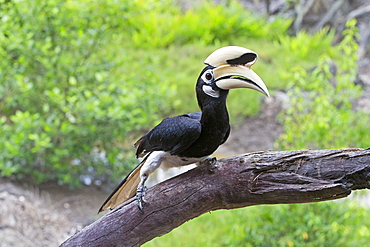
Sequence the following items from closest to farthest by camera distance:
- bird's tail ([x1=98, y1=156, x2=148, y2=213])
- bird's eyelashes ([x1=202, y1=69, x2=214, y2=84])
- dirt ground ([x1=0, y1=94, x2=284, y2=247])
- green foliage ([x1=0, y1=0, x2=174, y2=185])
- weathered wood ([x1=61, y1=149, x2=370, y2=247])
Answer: weathered wood ([x1=61, y1=149, x2=370, y2=247]) → bird's eyelashes ([x1=202, y1=69, x2=214, y2=84]) → bird's tail ([x1=98, y1=156, x2=148, y2=213]) → dirt ground ([x1=0, y1=94, x2=284, y2=247]) → green foliage ([x1=0, y1=0, x2=174, y2=185])

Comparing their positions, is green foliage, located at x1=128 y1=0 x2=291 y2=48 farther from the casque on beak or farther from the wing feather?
the casque on beak

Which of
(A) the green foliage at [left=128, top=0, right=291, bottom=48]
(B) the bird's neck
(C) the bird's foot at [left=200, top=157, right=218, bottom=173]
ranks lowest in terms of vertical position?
(C) the bird's foot at [left=200, top=157, right=218, bottom=173]

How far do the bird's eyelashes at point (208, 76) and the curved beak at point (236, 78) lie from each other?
17mm

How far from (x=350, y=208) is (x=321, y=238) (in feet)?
0.73

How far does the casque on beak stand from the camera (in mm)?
1128

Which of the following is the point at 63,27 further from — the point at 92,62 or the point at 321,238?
the point at 321,238

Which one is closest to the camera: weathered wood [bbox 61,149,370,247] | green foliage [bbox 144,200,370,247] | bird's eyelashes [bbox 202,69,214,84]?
weathered wood [bbox 61,149,370,247]

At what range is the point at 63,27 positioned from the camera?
2.64m

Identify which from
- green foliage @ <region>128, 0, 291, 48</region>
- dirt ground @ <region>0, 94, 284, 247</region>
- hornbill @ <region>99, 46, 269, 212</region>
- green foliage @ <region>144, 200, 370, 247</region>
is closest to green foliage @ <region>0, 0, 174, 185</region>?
dirt ground @ <region>0, 94, 284, 247</region>

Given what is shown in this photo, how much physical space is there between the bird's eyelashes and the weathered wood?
247mm

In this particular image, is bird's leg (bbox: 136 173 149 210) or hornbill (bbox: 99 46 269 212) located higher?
hornbill (bbox: 99 46 269 212)

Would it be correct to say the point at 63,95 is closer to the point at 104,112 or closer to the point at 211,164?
the point at 104,112

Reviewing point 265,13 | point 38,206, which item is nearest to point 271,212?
point 38,206

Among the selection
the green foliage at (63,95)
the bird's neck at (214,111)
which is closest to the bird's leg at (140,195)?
the bird's neck at (214,111)
